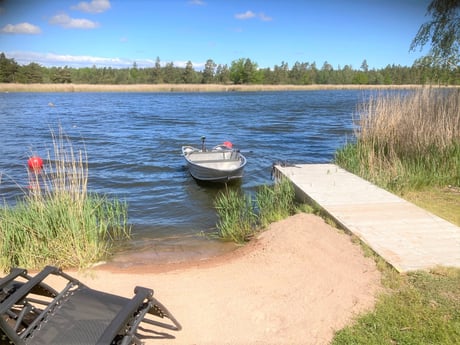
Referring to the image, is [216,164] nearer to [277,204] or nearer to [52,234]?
[277,204]

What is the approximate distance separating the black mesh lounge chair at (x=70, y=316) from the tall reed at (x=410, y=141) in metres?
6.52

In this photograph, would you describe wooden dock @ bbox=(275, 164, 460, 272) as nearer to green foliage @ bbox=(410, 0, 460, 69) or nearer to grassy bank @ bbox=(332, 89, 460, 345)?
grassy bank @ bbox=(332, 89, 460, 345)

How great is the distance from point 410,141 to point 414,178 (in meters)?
1.43

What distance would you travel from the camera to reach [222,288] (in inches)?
177

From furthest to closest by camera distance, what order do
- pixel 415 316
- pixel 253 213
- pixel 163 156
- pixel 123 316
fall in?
pixel 163 156
pixel 253 213
pixel 415 316
pixel 123 316

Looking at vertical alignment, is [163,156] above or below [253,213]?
below

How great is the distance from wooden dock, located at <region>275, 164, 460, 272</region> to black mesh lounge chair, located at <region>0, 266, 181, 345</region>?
3028 mm

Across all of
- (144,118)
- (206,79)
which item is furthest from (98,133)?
(206,79)

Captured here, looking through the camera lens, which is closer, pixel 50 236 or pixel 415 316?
pixel 415 316

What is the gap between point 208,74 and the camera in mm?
111062

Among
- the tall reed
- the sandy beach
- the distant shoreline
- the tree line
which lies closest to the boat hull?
the tall reed

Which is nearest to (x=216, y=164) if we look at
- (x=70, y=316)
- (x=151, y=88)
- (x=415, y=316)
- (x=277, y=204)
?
(x=277, y=204)

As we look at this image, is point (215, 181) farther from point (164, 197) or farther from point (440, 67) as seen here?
point (440, 67)

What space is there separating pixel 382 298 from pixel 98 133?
2263cm
